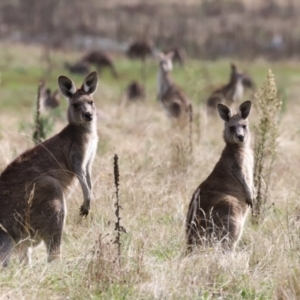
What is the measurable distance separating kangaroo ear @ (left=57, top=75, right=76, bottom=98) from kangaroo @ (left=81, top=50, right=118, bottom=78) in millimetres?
24036

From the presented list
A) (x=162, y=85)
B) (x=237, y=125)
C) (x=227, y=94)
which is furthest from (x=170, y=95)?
(x=237, y=125)

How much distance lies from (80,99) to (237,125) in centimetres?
143

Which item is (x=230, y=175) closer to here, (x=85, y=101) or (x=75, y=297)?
(x=85, y=101)

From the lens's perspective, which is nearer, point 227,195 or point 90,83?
point 227,195

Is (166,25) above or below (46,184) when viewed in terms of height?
above

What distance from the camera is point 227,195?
20.8 feet

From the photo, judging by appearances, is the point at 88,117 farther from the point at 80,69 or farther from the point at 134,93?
the point at 80,69

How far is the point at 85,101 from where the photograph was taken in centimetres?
680

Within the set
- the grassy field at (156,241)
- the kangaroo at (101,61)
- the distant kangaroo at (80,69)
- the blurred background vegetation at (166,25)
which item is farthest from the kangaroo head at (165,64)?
the blurred background vegetation at (166,25)

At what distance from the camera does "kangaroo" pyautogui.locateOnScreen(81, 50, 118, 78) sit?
31388mm

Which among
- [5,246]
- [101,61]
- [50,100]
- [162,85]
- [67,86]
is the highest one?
[101,61]

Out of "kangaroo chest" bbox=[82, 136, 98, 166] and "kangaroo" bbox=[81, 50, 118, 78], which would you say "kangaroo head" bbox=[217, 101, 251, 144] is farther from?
"kangaroo" bbox=[81, 50, 118, 78]

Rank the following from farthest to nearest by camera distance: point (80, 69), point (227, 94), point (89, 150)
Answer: point (80, 69)
point (227, 94)
point (89, 150)

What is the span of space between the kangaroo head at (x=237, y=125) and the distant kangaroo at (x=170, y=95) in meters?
5.05
